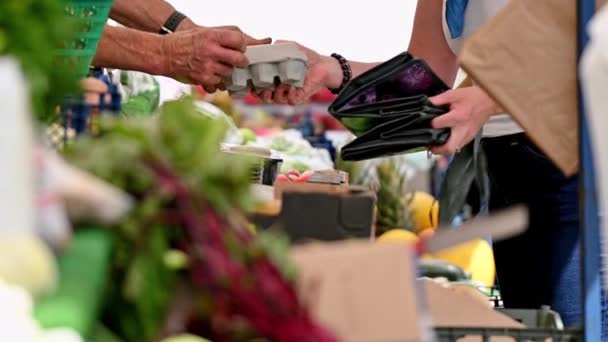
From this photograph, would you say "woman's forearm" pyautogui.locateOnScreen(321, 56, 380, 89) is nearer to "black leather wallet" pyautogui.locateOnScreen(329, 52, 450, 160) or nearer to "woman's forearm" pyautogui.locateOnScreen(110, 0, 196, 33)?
"woman's forearm" pyautogui.locateOnScreen(110, 0, 196, 33)

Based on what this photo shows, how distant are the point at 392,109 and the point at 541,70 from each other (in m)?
0.62

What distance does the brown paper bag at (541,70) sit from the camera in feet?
4.52

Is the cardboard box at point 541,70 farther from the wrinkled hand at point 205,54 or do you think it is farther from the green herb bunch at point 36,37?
the wrinkled hand at point 205,54

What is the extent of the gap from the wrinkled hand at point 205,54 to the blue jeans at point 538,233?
0.66m

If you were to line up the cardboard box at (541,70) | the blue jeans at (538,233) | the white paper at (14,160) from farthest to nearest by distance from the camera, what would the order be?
the blue jeans at (538,233) < the cardboard box at (541,70) < the white paper at (14,160)

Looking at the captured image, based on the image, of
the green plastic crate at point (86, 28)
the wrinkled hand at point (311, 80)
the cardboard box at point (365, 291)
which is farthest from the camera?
the wrinkled hand at point (311, 80)

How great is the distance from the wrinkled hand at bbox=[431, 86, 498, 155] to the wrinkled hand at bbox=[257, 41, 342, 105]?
737mm

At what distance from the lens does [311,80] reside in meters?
2.74

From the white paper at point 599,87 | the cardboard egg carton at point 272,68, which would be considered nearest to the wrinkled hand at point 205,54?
the cardboard egg carton at point 272,68

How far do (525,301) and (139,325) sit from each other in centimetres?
159

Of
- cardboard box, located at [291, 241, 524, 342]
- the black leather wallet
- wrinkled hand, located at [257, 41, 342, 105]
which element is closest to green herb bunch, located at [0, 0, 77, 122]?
cardboard box, located at [291, 241, 524, 342]

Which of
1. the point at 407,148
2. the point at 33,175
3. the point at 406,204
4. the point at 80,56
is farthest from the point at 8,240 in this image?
the point at 406,204

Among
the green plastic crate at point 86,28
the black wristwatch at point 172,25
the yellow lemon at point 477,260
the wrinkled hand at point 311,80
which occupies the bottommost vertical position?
the yellow lemon at point 477,260

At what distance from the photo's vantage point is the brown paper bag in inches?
54.3
